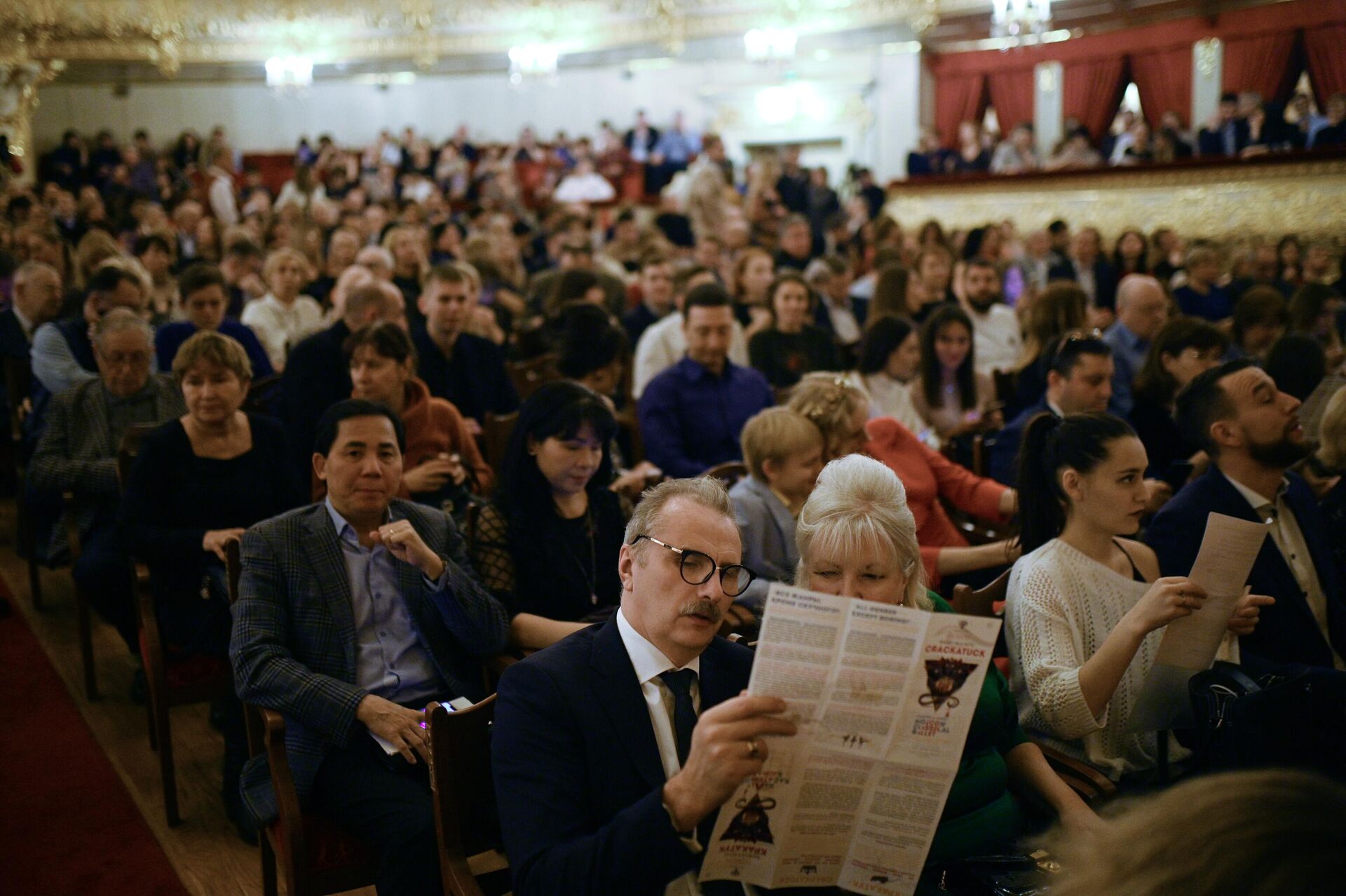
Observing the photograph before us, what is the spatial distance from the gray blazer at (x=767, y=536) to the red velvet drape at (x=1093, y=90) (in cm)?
→ 1376

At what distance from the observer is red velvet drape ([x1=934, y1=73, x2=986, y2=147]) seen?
16.4 metres

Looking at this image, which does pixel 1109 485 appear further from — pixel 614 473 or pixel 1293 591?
pixel 614 473

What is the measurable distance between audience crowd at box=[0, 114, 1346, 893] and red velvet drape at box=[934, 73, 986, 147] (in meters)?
10.4

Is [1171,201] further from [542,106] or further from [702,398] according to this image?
[542,106]

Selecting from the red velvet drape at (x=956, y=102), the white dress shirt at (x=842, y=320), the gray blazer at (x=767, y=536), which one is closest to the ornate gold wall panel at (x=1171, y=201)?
the red velvet drape at (x=956, y=102)

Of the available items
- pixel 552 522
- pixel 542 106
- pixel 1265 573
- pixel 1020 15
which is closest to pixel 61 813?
pixel 552 522

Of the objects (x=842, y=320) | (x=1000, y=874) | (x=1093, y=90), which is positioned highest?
(x=1093, y=90)

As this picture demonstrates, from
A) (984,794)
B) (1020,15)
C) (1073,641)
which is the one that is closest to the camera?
(984,794)

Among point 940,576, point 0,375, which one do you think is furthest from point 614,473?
point 0,375

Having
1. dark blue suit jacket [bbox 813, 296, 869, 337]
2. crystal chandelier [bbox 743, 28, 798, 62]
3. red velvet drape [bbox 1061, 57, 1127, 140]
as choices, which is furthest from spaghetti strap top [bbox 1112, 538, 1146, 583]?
red velvet drape [bbox 1061, 57, 1127, 140]

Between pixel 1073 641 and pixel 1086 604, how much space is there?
10cm

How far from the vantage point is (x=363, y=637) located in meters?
2.70

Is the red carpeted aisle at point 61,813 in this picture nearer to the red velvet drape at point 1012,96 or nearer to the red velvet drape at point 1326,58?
the red velvet drape at point 1326,58

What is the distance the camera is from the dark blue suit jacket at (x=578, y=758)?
62.4 inches
